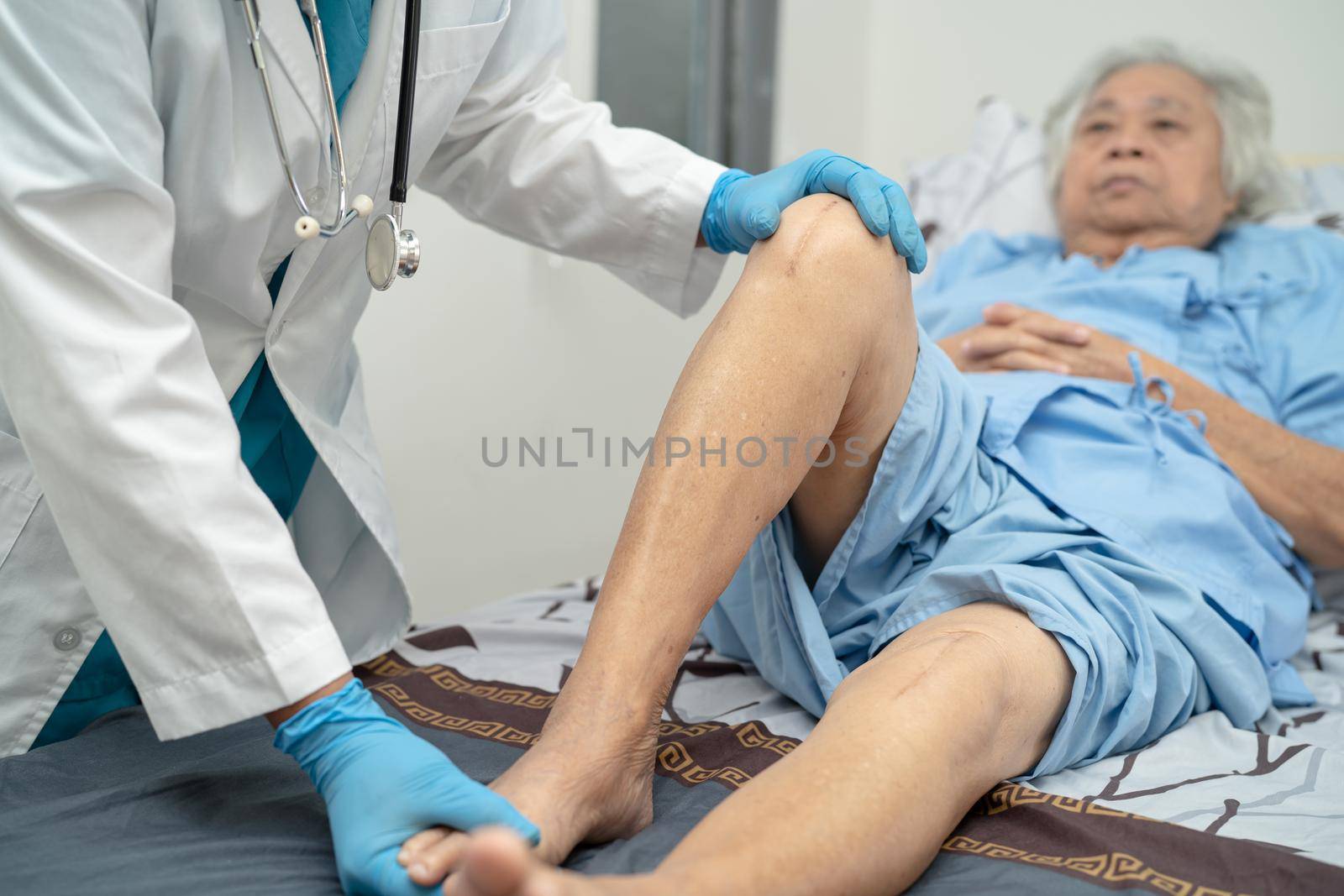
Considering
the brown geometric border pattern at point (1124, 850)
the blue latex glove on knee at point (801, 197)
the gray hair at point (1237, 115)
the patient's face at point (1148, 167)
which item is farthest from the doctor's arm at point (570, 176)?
the gray hair at point (1237, 115)

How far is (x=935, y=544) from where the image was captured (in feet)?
3.76

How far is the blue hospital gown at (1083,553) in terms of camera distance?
3.40ft

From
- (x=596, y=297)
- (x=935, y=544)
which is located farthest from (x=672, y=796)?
(x=596, y=297)

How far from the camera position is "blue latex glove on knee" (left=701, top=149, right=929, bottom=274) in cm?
103

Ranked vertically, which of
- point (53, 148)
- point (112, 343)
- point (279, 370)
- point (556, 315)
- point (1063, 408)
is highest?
point (53, 148)

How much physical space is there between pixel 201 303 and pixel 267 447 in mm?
183

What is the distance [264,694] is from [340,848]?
126 mm

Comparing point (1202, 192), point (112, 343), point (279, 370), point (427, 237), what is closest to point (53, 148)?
point (112, 343)

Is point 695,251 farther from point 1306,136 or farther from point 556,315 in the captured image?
point 1306,136

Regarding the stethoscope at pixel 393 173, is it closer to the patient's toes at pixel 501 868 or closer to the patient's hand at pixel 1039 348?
the patient's toes at pixel 501 868

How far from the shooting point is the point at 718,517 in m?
0.91

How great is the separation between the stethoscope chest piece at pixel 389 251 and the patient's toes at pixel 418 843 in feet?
1.45

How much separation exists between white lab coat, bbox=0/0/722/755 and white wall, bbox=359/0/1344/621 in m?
0.60

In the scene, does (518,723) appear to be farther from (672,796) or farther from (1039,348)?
(1039,348)
